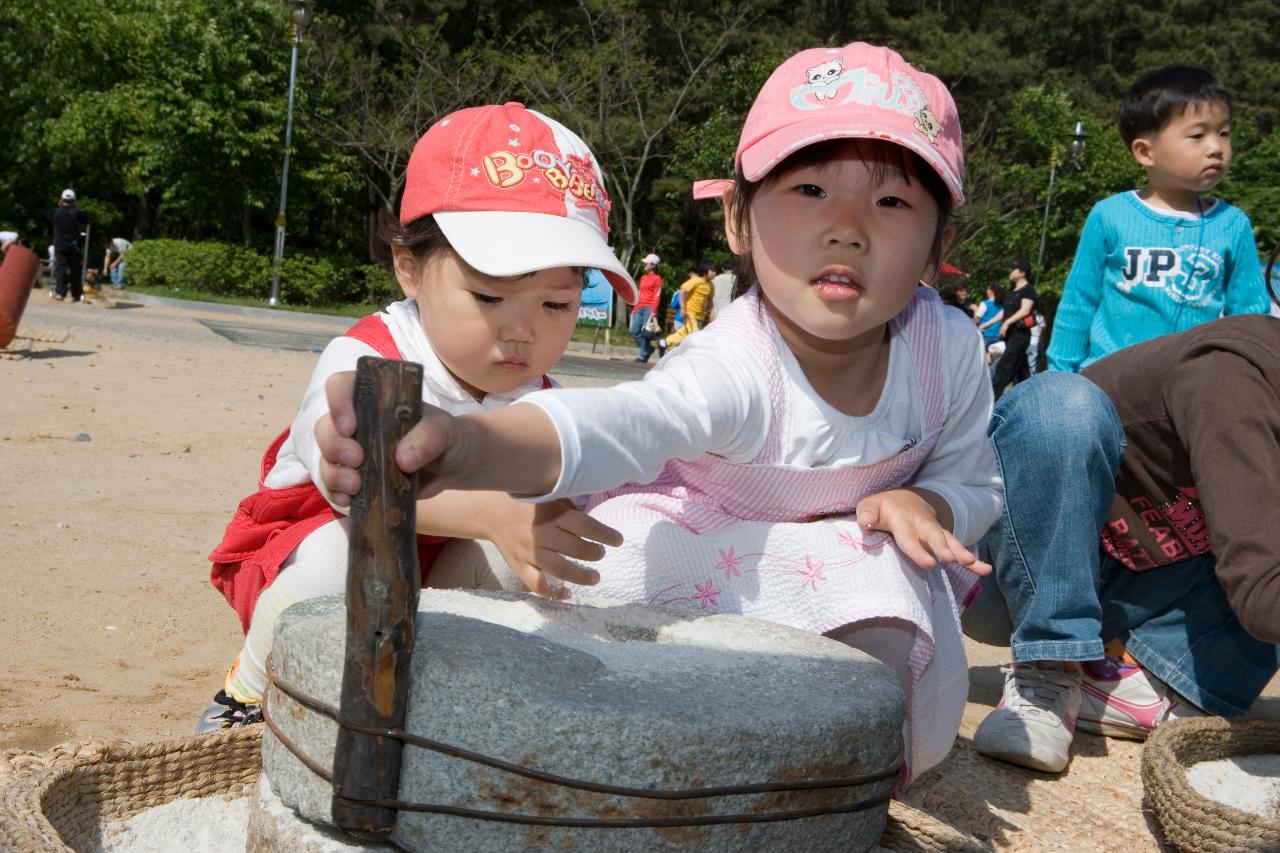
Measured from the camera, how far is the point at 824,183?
2.07 metres

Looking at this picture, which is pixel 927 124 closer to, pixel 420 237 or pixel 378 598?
pixel 420 237

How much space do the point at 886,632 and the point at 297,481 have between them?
109 centimetres

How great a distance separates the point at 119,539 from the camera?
13.3ft

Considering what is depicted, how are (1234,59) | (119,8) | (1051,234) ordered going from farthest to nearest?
(1234,59), (119,8), (1051,234)

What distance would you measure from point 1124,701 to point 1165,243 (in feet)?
6.12

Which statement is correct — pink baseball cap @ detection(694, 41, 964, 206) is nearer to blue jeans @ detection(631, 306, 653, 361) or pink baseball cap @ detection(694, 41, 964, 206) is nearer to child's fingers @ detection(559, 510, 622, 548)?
child's fingers @ detection(559, 510, 622, 548)

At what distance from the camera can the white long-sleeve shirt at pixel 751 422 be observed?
1581 mm

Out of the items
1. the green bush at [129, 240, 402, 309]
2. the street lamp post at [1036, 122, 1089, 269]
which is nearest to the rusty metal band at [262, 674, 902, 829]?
the green bush at [129, 240, 402, 309]

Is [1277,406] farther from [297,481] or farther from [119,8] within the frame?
[119,8]

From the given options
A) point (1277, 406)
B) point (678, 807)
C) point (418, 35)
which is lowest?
point (678, 807)

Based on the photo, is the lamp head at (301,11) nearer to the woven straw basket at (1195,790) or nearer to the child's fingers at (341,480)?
the woven straw basket at (1195,790)

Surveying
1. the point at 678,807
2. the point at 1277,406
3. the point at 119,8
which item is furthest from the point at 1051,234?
the point at 678,807

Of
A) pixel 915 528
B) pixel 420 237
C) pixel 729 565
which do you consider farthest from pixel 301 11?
pixel 915 528

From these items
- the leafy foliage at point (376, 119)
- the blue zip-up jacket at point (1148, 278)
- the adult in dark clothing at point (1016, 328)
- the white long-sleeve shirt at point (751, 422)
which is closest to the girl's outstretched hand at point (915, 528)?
the white long-sleeve shirt at point (751, 422)
